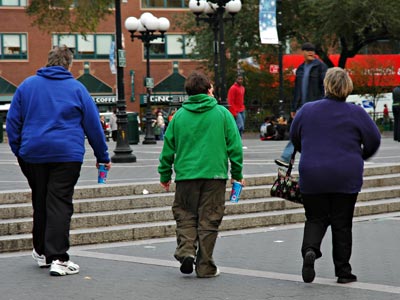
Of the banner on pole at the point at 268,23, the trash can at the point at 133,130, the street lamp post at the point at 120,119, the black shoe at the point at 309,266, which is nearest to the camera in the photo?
the black shoe at the point at 309,266

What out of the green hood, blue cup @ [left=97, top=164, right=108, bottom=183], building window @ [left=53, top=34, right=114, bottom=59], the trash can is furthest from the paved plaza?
building window @ [left=53, top=34, right=114, bottom=59]

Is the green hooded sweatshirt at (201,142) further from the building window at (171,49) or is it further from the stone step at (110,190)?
the building window at (171,49)

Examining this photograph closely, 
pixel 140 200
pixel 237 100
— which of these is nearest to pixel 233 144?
pixel 140 200

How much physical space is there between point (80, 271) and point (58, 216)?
0.62 metres

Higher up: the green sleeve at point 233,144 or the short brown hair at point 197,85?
the short brown hair at point 197,85

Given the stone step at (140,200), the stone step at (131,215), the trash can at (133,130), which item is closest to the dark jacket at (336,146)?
the stone step at (131,215)

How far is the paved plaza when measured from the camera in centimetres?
752

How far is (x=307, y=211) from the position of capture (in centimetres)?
798

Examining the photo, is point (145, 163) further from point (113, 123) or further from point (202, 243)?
point (113, 123)

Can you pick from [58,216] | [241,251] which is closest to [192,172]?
[58,216]

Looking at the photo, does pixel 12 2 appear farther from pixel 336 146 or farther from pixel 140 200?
pixel 336 146

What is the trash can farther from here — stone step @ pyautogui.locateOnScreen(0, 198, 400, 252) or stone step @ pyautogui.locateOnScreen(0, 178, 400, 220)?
stone step @ pyautogui.locateOnScreen(0, 198, 400, 252)

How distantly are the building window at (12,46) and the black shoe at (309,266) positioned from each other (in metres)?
58.8

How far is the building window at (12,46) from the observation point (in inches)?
2552
